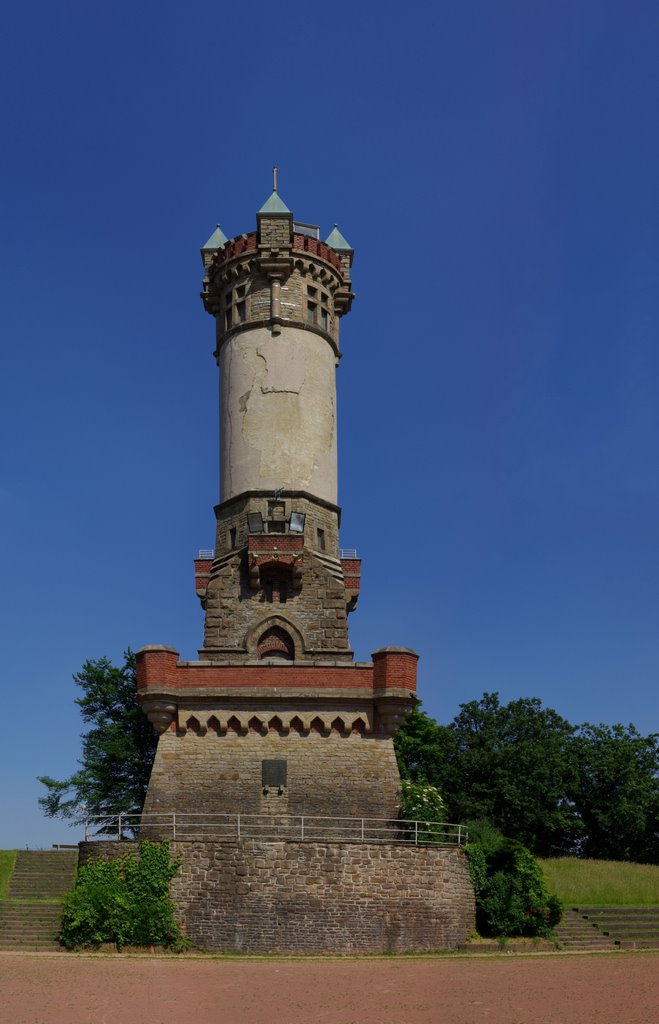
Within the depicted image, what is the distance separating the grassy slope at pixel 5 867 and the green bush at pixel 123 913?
20.6 ft

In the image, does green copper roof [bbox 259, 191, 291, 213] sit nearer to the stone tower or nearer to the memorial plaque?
the stone tower

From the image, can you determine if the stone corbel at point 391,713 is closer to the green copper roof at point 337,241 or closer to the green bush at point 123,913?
the green bush at point 123,913

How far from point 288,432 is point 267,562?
16.4 feet

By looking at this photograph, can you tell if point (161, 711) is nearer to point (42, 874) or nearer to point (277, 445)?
point (42, 874)

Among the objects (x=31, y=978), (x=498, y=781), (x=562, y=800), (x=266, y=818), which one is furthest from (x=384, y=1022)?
(x=562, y=800)

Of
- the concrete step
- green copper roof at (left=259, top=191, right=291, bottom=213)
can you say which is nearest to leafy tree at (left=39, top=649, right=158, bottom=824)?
the concrete step

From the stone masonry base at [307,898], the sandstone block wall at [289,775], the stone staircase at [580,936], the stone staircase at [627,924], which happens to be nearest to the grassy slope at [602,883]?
the stone staircase at [627,924]

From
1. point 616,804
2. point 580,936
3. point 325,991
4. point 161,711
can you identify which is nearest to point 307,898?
point 325,991

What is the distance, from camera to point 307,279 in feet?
116

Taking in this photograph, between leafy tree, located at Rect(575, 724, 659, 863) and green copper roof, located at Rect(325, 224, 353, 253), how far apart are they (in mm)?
30848

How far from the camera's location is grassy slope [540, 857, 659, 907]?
1191 inches

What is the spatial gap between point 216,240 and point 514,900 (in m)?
26.5

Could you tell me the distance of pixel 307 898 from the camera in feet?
76.1

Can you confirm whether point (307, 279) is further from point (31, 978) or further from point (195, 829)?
point (31, 978)
